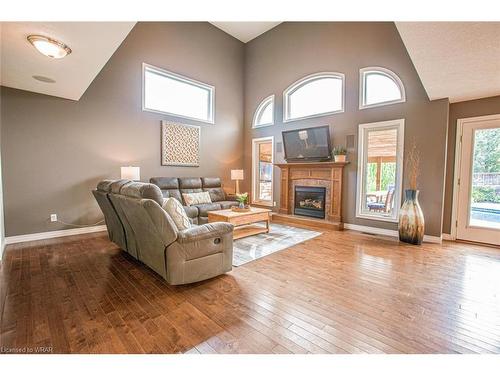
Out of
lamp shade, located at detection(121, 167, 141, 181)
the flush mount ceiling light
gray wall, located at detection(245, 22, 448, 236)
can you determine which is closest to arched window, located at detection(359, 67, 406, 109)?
gray wall, located at detection(245, 22, 448, 236)

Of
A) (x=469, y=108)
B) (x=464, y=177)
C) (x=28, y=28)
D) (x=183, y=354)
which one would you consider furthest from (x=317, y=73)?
(x=183, y=354)

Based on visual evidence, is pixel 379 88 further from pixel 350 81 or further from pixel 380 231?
pixel 380 231

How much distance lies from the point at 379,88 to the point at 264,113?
9.84 feet

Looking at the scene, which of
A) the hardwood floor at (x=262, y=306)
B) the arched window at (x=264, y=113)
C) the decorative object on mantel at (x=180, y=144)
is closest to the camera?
the hardwood floor at (x=262, y=306)

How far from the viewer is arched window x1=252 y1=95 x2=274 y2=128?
6.49 metres

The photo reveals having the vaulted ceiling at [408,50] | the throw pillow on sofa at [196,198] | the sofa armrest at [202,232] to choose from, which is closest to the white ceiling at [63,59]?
the vaulted ceiling at [408,50]

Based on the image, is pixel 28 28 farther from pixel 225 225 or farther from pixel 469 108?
pixel 469 108

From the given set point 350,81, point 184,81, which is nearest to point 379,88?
point 350,81

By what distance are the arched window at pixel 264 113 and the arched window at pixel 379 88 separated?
234cm

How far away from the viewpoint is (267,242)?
394 cm

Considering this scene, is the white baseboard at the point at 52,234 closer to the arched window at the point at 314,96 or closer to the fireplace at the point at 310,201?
the fireplace at the point at 310,201

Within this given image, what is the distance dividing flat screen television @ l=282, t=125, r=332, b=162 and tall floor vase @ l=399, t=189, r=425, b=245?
71.1 inches

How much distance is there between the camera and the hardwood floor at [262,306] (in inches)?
62.4

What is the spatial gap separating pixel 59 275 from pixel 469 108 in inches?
251
